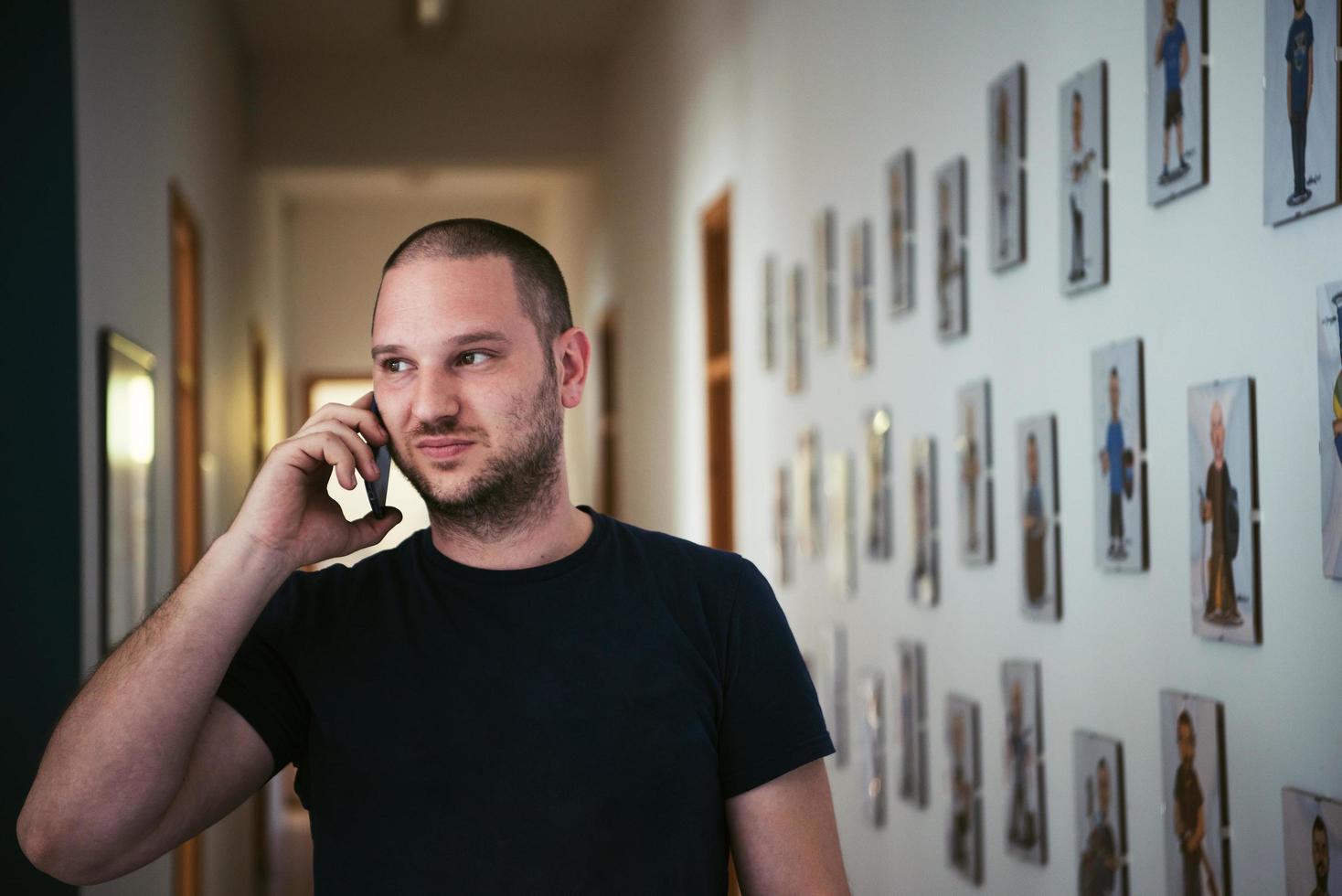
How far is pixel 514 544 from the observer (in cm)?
166

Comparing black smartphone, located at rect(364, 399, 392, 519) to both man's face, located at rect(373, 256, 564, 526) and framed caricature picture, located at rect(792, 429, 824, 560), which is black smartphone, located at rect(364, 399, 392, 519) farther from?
framed caricature picture, located at rect(792, 429, 824, 560)

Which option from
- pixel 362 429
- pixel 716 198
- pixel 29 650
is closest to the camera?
pixel 362 429

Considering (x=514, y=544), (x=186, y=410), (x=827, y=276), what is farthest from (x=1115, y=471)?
(x=186, y=410)

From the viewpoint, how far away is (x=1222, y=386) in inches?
80.9

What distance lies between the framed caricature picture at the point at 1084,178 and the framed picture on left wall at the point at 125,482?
2208 millimetres

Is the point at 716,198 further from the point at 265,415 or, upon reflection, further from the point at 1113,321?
the point at 265,415

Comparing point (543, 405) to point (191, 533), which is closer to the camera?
point (543, 405)

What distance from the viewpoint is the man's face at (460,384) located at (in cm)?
160

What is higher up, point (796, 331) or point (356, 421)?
point (796, 331)

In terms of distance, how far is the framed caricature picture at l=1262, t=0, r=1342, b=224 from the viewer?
5.78 feet

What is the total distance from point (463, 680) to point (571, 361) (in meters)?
0.42

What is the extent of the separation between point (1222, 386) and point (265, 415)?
29.2 feet

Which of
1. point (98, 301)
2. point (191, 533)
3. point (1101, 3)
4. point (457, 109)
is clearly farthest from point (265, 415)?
point (1101, 3)

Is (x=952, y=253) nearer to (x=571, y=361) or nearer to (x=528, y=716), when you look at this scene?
(x=571, y=361)
